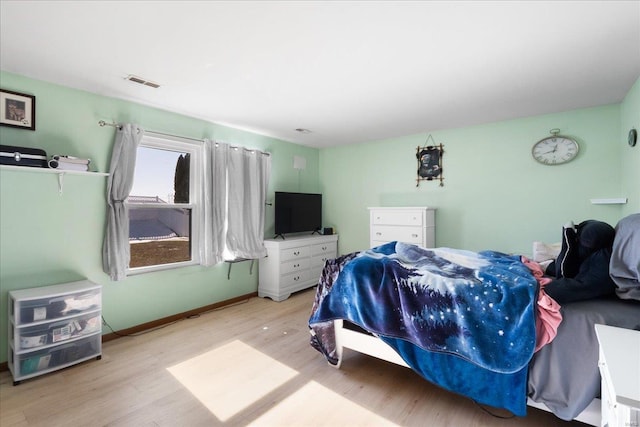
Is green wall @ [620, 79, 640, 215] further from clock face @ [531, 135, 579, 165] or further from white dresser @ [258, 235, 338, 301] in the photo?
white dresser @ [258, 235, 338, 301]

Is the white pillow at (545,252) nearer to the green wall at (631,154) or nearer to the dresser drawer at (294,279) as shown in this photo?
the green wall at (631,154)

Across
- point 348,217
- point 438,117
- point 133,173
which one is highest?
point 438,117

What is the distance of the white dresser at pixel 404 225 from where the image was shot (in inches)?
156

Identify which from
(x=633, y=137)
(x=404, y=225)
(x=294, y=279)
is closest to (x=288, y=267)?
(x=294, y=279)

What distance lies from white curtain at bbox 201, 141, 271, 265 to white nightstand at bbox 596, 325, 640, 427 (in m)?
3.48

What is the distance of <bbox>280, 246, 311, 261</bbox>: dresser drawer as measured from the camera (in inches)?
165

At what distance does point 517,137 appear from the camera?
11.9 feet

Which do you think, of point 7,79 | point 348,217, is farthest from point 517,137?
point 7,79

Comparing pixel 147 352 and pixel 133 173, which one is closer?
pixel 147 352

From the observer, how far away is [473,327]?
1.75 m

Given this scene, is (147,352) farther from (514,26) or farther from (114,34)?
(514,26)

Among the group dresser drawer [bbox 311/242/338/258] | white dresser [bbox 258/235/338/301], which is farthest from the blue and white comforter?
dresser drawer [bbox 311/242/338/258]

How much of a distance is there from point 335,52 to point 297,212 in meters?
2.89

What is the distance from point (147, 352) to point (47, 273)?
109 centimetres
